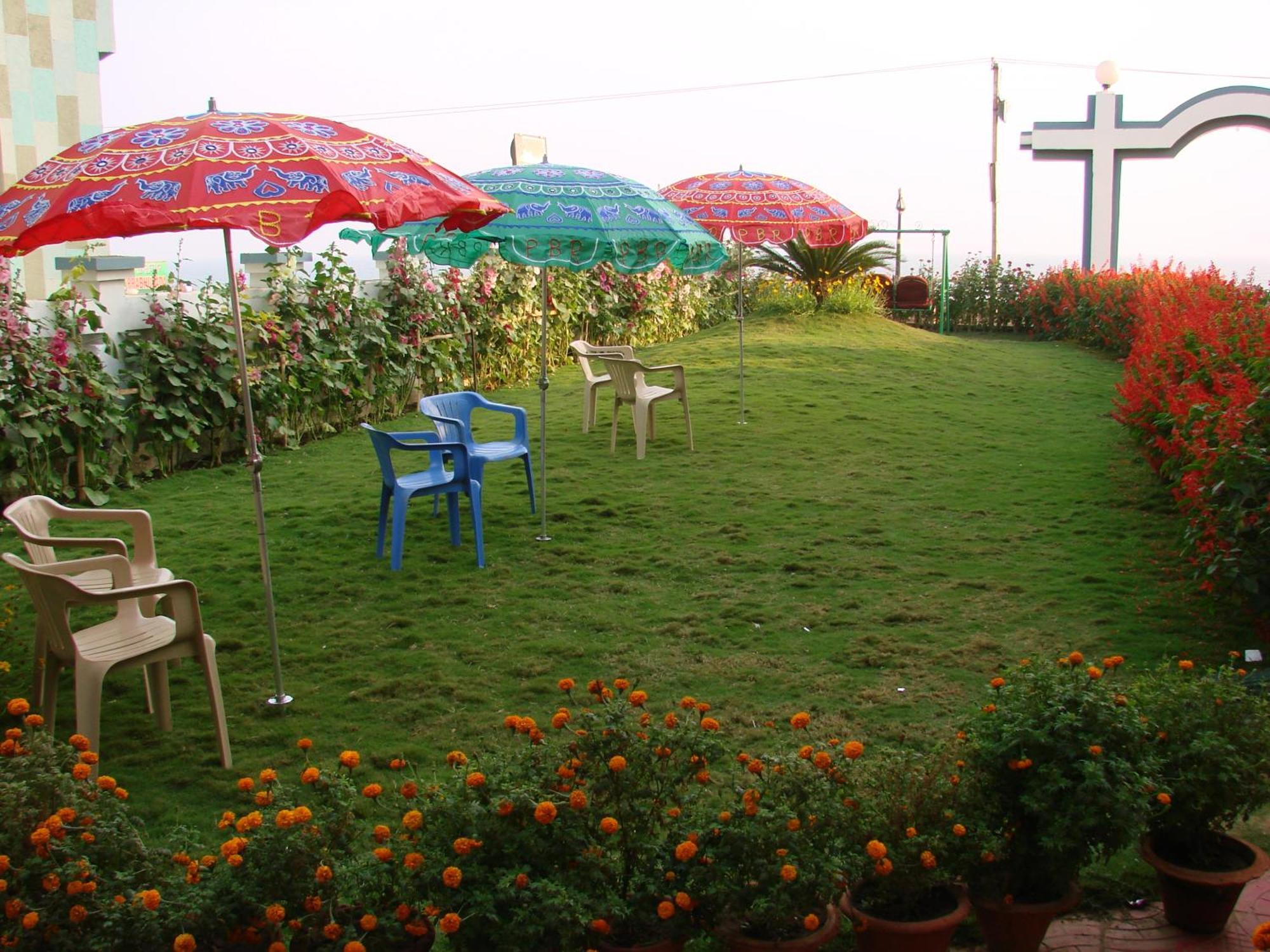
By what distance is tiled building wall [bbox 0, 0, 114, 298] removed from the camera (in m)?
13.1

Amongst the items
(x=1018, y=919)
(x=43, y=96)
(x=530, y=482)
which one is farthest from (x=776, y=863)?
(x=43, y=96)

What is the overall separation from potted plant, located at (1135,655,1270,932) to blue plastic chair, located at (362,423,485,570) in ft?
12.5

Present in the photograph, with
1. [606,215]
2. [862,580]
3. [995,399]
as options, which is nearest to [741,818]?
[862,580]

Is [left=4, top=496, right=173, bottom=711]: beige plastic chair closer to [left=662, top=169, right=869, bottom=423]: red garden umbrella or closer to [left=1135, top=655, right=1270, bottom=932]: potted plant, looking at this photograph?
[left=1135, top=655, right=1270, bottom=932]: potted plant

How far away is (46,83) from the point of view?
44.9 feet

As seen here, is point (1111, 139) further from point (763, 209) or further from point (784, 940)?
point (784, 940)

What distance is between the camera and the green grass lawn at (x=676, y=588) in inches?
165

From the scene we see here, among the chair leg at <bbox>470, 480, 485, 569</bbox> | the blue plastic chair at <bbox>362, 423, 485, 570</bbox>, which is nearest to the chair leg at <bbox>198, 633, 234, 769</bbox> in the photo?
the blue plastic chair at <bbox>362, 423, 485, 570</bbox>

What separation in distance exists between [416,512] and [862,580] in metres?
2.95

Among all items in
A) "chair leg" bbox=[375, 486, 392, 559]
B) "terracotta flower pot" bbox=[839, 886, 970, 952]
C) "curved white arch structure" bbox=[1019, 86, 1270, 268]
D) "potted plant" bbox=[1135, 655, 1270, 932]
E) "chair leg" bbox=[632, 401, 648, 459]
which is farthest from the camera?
"curved white arch structure" bbox=[1019, 86, 1270, 268]

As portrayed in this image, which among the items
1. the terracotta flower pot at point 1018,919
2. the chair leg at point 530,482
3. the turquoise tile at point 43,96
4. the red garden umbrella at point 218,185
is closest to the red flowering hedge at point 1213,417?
the terracotta flower pot at point 1018,919

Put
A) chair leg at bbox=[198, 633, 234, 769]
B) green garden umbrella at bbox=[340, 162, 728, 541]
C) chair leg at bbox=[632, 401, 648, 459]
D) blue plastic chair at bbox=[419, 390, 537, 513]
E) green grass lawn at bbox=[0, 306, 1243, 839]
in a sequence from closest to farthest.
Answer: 1. chair leg at bbox=[198, 633, 234, 769]
2. green grass lawn at bbox=[0, 306, 1243, 839]
3. green garden umbrella at bbox=[340, 162, 728, 541]
4. blue plastic chair at bbox=[419, 390, 537, 513]
5. chair leg at bbox=[632, 401, 648, 459]

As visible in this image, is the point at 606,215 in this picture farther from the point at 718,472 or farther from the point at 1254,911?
the point at 1254,911

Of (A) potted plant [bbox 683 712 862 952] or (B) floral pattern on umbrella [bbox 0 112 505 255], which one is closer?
(A) potted plant [bbox 683 712 862 952]
